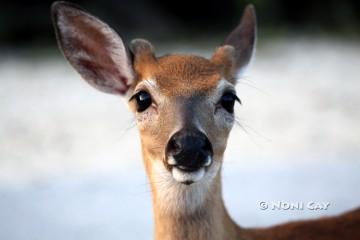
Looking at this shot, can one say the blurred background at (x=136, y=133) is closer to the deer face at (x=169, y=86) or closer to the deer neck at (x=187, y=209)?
the deer face at (x=169, y=86)

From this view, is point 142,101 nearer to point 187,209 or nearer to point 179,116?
point 179,116

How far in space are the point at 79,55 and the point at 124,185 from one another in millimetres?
2931

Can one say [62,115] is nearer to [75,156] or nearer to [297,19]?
[75,156]

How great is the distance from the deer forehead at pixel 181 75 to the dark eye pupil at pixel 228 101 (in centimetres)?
7

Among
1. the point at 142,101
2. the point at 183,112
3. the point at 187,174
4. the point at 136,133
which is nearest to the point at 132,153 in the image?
the point at 136,133

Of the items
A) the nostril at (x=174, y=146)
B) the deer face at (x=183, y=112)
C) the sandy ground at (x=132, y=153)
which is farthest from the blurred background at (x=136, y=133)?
the nostril at (x=174, y=146)

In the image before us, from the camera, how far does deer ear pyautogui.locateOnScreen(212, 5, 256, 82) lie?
12.7 ft

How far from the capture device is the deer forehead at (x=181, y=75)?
3480 millimetres

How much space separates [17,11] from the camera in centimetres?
1491

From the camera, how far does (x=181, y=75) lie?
140 inches

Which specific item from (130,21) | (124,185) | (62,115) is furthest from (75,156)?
(130,21)

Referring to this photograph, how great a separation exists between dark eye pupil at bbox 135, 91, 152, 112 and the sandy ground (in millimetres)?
196

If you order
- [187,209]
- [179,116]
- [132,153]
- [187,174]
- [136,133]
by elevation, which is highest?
[179,116]

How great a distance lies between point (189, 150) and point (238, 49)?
3.83ft
